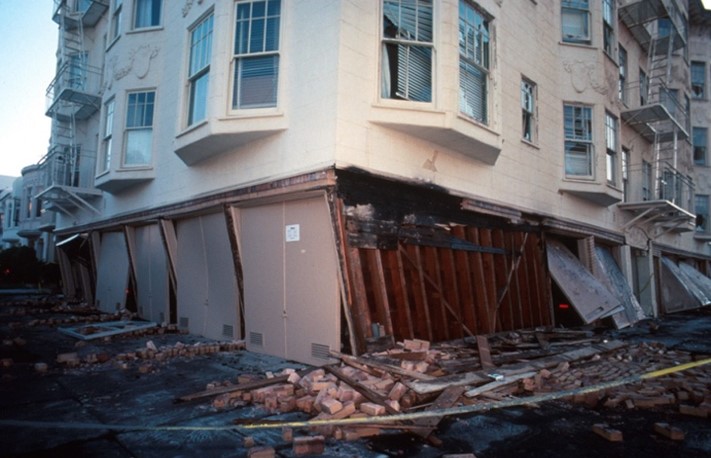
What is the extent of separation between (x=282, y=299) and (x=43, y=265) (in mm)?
24383

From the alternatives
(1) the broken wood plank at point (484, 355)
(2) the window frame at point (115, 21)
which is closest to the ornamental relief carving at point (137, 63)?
(2) the window frame at point (115, 21)

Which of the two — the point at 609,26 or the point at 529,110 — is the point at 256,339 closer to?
the point at 529,110

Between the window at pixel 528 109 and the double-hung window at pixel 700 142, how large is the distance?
1788 centimetres

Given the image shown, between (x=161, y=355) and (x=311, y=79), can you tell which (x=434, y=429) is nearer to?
(x=161, y=355)

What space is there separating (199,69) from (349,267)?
5.95 metres

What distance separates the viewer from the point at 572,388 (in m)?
6.06

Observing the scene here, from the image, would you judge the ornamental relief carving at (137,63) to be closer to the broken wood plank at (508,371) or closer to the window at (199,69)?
the window at (199,69)

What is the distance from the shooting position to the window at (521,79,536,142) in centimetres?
1214

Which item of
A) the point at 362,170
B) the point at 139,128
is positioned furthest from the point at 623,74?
the point at 139,128

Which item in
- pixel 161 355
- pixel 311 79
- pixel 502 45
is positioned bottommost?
pixel 161 355

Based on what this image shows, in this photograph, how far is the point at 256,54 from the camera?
339 inches

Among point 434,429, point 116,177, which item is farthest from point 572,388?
point 116,177

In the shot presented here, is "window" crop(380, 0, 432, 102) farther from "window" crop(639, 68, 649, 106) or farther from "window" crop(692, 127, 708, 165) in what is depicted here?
"window" crop(692, 127, 708, 165)

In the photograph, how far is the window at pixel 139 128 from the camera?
12.5 m
